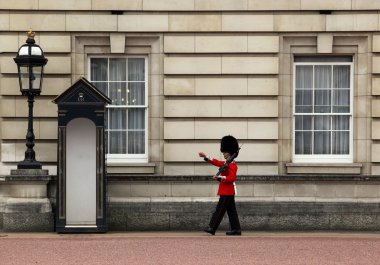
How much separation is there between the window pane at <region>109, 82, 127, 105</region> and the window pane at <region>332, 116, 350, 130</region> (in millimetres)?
3921

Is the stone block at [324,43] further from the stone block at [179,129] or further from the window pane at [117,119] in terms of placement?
the window pane at [117,119]

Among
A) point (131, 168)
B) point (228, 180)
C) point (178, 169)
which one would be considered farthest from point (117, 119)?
point (228, 180)

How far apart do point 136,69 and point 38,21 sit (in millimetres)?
1995

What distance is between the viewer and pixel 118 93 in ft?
61.8

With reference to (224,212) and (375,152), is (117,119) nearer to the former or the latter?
(224,212)

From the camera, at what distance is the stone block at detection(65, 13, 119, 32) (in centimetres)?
1838

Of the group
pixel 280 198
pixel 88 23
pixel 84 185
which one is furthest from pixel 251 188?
pixel 88 23

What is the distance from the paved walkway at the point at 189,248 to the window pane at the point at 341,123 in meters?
2.36

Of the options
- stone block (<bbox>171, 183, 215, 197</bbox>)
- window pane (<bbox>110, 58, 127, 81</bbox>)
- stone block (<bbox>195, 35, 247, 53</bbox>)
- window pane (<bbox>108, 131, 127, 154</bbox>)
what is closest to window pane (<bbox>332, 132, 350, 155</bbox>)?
stone block (<bbox>195, 35, 247, 53</bbox>)

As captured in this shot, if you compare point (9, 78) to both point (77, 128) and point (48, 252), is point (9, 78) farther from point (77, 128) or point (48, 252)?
point (48, 252)

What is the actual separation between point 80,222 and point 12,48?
11.5 ft

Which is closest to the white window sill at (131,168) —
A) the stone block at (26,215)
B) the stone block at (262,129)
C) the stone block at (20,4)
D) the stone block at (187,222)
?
the stone block at (187,222)

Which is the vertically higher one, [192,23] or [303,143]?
[192,23]

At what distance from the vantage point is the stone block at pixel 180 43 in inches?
725
